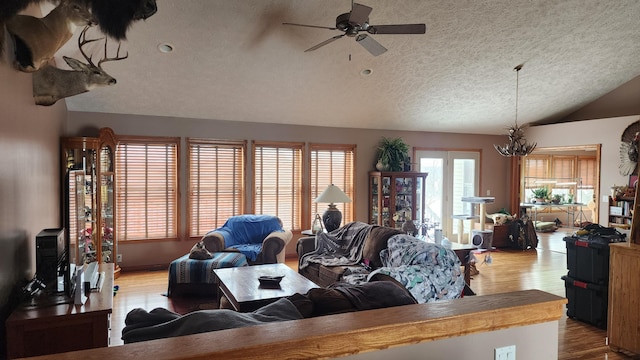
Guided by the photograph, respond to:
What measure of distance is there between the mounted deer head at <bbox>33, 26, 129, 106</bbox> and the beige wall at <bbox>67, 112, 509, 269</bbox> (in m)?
3.12

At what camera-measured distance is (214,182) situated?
266 inches

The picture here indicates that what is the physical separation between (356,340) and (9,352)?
237 cm

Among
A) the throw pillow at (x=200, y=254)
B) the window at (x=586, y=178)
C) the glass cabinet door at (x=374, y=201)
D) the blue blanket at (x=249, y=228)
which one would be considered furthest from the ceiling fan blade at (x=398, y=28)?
the window at (x=586, y=178)

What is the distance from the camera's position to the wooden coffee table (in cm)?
354

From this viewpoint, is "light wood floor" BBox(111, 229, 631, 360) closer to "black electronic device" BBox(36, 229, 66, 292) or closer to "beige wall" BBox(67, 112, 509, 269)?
"beige wall" BBox(67, 112, 509, 269)

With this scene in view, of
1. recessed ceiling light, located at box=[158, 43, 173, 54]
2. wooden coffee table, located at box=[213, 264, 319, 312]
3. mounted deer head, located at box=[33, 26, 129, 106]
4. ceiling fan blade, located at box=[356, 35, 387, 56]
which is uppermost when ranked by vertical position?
recessed ceiling light, located at box=[158, 43, 173, 54]

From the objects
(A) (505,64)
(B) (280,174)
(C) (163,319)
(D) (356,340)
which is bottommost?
(C) (163,319)

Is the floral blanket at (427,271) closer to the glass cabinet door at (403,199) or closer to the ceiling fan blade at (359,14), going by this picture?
the ceiling fan blade at (359,14)

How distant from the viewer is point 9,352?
2.49 m

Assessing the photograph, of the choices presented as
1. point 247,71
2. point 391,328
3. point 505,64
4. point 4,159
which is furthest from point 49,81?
point 505,64

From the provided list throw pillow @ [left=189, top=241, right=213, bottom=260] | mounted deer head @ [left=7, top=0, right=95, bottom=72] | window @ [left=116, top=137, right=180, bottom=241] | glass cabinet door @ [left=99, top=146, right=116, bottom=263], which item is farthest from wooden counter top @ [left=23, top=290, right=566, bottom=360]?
window @ [left=116, top=137, right=180, bottom=241]

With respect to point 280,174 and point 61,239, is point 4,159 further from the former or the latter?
point 280,174

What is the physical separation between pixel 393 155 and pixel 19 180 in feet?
19.2

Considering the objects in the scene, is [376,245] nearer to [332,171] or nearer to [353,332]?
[332,171]
